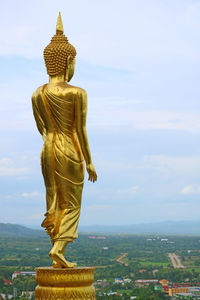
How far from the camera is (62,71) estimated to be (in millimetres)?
9617

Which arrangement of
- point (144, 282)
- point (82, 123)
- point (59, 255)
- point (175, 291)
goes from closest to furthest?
1. point (59, 255)
2. point (82, 123)
3. point (175, 291)
4. point (144, 282)

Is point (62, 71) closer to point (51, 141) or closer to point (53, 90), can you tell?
point (53, 90)

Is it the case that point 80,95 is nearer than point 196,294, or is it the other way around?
point 80,95

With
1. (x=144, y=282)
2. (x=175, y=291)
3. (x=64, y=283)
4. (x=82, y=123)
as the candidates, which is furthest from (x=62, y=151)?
(x=144, y=282)

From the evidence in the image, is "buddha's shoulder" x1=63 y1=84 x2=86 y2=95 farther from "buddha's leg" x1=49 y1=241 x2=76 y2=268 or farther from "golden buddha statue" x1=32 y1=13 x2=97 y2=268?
"buddha's leg" x1=49 y1=241 x2=76 y2=268

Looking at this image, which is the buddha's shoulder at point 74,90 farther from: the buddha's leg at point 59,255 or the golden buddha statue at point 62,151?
the buddha's leg at point 59,255

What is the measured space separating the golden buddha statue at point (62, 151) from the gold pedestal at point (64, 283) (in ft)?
1.01

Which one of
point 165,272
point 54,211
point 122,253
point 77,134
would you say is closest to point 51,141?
point 77,134

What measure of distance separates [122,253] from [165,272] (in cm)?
3384

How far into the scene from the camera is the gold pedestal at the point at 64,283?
29.3ft

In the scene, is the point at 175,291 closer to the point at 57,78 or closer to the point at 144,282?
the point at 144,282

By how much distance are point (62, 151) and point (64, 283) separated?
173 cm

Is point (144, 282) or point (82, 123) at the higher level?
point (82, 123)

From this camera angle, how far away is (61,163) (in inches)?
370
